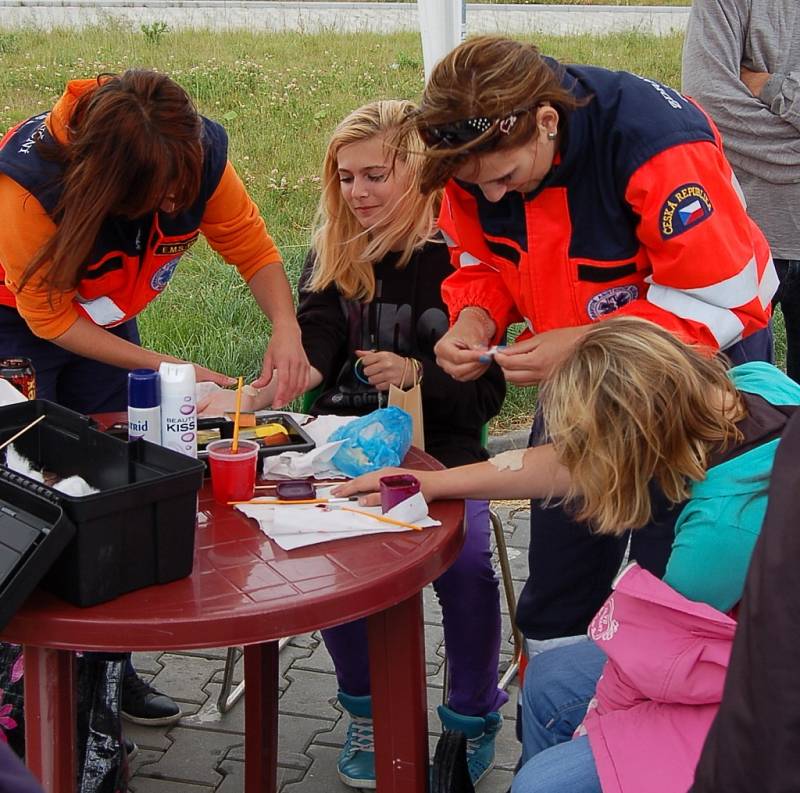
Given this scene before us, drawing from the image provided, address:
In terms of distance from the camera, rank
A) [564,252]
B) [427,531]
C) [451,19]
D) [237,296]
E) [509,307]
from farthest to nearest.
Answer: [237,296]
[451,19]
[509,307]
[564,252]
[427,531]

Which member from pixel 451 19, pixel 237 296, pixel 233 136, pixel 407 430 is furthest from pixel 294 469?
pixel 233 136

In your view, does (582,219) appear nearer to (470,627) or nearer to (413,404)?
(413,404)

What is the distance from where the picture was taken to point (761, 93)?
11.0 ft

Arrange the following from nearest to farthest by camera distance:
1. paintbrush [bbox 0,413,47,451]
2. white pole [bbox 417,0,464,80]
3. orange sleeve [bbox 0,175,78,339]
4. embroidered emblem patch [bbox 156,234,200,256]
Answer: paintbrush [bbox 0,413,47,451]
orange sleeve [bbox 0,175,78,339]
embroidered emblem patch [bbox 156,234,200,256]
white pole [bbox 417,0,464,80]

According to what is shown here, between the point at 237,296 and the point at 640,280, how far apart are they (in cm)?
303

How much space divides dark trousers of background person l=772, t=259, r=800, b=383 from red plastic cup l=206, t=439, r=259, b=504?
1943mm

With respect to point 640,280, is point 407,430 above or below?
below

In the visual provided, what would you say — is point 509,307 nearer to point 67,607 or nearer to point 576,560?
point 576,560

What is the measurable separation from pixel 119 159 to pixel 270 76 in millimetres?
5487

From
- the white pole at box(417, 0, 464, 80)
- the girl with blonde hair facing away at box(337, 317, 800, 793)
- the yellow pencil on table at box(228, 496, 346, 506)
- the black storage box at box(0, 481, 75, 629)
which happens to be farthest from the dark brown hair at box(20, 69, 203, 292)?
the white pole at box(417, 0, 464, 80)

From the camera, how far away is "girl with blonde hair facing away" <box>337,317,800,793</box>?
151 centimetres

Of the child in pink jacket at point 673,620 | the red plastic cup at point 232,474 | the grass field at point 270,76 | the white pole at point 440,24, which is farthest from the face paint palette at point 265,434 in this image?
the grass field at point 270,76

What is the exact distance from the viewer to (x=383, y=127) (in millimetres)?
2594

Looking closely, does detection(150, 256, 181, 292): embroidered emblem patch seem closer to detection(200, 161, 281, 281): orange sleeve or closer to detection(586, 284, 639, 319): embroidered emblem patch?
detection(200, 161, 281, 281): orange sleeve
